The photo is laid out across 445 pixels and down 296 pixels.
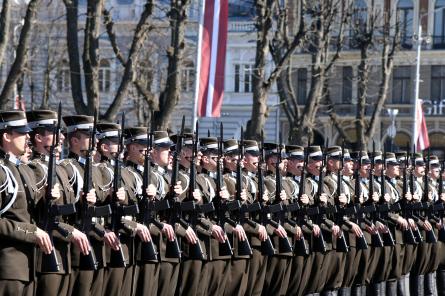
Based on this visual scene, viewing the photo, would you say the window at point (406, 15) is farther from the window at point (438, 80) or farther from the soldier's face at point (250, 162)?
the soldier's face at point (250, 162)

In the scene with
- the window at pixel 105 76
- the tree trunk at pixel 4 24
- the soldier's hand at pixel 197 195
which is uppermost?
the tree trunk at pixel 4 24

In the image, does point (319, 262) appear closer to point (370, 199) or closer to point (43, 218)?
point (370, 199)

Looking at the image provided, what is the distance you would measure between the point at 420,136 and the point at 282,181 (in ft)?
70.1

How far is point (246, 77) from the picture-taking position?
4794cm

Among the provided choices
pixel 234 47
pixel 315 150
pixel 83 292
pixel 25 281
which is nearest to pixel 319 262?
pixel 315 150

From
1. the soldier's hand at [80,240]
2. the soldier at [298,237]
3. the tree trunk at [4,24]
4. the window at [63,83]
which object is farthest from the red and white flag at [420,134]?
the soldier's hand at [80,240]

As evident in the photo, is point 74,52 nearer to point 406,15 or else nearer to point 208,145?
point 208,145

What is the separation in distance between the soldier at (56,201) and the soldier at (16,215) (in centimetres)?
16

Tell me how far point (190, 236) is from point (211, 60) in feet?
25.5

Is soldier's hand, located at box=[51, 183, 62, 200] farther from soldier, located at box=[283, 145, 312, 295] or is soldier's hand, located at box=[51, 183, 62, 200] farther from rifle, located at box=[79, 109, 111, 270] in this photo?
soldier, located at box=[283, 145, 312, 295]

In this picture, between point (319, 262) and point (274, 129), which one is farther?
point (274, 129)

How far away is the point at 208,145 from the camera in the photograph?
36.9ft

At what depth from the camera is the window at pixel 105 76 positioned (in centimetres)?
4344

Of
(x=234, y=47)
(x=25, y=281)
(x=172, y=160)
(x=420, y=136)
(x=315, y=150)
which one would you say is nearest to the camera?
(x=25, y=281)
